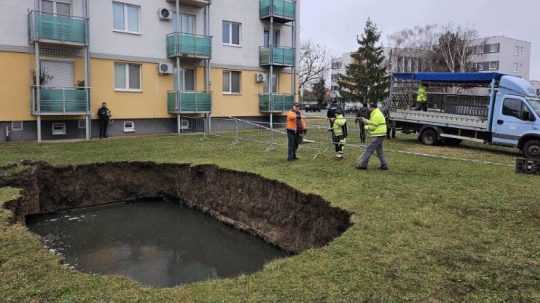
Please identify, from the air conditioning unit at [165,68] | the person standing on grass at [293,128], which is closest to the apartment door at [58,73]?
the air conditioning unit at [165,68]

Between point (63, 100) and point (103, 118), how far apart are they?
197 centimetres

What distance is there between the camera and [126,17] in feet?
69.6

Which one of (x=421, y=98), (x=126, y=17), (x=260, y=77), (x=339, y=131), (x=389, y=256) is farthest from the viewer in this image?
(x=260, y=77)

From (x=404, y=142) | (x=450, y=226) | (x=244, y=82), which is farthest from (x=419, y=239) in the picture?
(x=244, y=82)

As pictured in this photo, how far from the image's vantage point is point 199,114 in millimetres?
24016

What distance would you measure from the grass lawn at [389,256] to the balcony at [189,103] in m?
12.3

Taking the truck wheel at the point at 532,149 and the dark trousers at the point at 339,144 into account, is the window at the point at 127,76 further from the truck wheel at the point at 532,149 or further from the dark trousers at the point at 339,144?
the truck wheel at the point at 532,149

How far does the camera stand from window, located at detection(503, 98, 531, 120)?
15664 mm

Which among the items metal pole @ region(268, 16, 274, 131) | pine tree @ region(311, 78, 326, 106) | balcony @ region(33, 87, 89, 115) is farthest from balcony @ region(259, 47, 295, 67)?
pine tree @ region(311, 78, 326, 106)

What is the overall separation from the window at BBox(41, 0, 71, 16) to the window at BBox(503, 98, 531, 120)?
1900 cm

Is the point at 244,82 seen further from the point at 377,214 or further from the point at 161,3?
the point at 377,214

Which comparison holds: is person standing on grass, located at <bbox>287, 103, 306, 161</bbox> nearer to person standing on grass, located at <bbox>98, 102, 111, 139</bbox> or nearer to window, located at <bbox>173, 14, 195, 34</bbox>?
person standing on grass, located at <bbox>98, 102, 111, 139</bbox>

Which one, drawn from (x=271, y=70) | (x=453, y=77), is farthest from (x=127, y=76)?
(x=453, y=77)

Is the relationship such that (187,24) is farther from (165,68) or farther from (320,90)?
(320,90)
